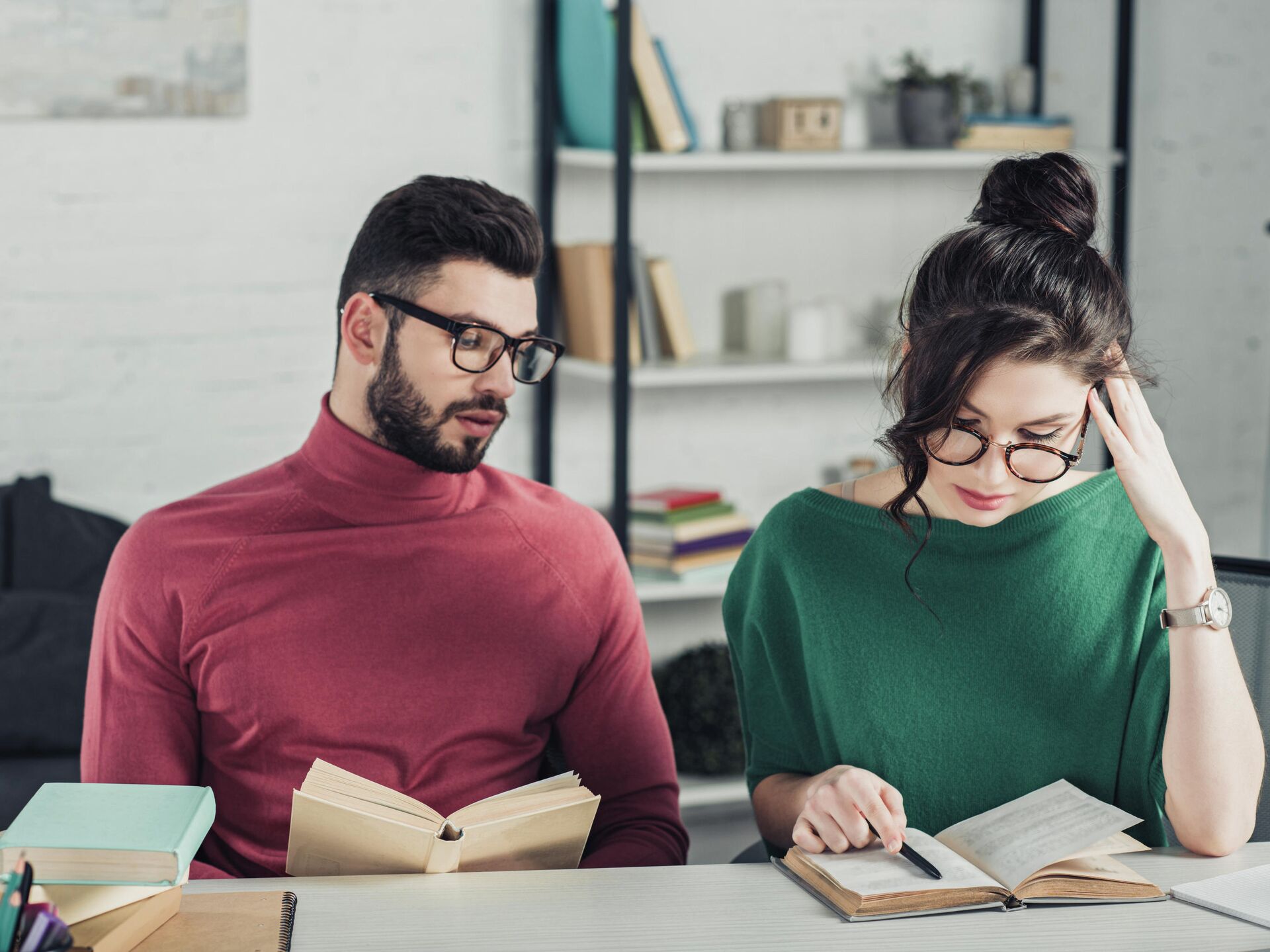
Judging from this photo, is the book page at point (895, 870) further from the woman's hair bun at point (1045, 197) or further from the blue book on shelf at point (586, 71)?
the blue book on shelf at point (586, 71)

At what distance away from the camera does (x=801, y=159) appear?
2998mm

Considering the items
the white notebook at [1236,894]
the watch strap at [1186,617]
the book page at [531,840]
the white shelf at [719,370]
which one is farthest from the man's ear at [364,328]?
the white shelf at [719,370]

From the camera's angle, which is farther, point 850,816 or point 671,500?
point 671,500

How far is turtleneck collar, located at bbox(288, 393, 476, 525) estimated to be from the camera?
1567 mm

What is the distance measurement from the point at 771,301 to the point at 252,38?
1257 millimetres

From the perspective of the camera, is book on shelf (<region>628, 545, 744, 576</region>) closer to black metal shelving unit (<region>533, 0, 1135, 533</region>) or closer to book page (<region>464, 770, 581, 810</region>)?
black metal shelving unit (<region>533, 0, 1135, 533</region>)

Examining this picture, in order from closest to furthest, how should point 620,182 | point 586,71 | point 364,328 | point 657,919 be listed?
point 657,919, point 364,328, point 620,182, point 586,71

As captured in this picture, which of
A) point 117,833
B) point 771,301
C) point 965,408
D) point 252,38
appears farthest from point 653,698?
point 252,38

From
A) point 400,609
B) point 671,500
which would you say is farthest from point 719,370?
point 400,609

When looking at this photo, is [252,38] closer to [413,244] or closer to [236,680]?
[413,244]

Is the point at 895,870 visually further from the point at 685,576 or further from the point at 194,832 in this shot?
the point at 685,576

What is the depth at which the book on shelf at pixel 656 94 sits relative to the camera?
2846 millimetres

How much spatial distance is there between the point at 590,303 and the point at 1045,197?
5.39 feet

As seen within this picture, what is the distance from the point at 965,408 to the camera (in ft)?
4.25
